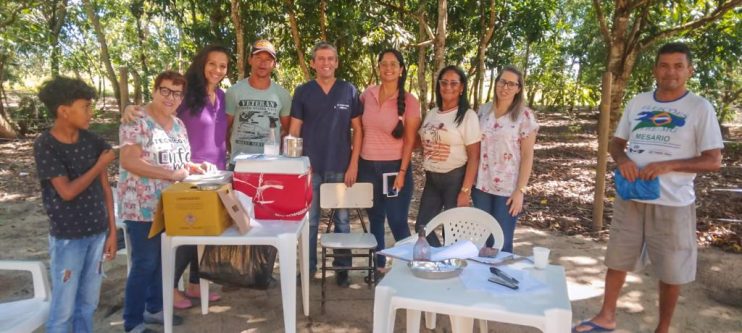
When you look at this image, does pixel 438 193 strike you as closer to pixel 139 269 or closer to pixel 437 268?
pixel 437 268

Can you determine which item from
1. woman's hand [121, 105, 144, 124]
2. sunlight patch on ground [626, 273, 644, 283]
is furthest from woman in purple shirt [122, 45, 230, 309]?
sunlight patch on ground [626, 273, 644, 283]

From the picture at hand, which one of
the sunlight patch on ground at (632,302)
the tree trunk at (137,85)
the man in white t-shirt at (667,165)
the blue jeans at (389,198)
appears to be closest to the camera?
the man in white t-shirt at (667,165)

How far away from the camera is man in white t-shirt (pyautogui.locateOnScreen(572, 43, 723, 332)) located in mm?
2508

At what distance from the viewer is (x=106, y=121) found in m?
16.5

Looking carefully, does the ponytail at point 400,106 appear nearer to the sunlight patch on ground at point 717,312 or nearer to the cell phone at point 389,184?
the cell phone at point 389,184

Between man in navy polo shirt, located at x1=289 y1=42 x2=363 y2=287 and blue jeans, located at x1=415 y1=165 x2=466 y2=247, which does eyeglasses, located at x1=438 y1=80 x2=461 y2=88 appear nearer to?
blue jeans, located at x1=415 y1=165 x2=466 y2=247

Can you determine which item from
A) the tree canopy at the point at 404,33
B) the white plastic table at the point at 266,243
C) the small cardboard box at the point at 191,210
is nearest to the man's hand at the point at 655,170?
the white plastic table at the point at 266,243

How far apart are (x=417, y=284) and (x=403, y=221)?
1.57m

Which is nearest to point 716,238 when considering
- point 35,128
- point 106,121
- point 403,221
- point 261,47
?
point 403,221

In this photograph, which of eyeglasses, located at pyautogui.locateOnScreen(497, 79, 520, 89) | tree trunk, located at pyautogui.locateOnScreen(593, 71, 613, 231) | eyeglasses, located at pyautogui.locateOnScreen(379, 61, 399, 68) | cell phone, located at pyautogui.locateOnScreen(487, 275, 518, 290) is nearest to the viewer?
cell phone, located at pyautogui.locateOnScreen(487, 275, 518, 290)

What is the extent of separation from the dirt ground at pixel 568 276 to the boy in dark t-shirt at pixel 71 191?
78 centimetres

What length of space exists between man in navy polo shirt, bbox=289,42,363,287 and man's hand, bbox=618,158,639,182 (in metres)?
1.63

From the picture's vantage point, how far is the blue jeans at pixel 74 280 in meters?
2.25

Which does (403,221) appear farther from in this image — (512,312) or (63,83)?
(63,83)
